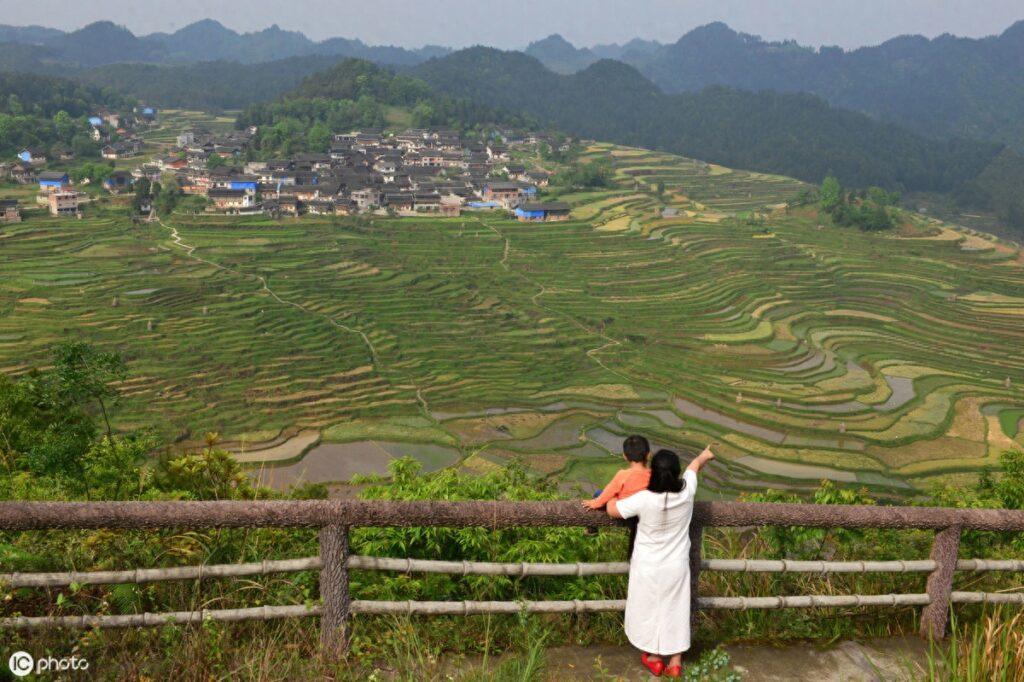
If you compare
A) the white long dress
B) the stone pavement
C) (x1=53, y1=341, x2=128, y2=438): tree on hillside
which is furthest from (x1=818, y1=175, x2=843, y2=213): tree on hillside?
the white long dress

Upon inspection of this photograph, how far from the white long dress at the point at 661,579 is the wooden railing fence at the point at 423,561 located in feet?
0.41

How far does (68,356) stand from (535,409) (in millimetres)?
17703

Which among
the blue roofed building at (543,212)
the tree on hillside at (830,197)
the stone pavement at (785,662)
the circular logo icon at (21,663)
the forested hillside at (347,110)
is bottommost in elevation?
the blue roofed building at (543,212)

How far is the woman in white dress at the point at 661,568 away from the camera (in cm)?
274

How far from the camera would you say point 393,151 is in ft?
220

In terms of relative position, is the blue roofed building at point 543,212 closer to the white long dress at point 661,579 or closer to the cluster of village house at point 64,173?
the cluster of village house at point 64,173

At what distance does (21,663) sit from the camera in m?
2.48

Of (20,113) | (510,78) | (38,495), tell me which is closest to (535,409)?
(38,495)

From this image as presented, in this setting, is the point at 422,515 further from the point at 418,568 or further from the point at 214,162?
the point at 214,162

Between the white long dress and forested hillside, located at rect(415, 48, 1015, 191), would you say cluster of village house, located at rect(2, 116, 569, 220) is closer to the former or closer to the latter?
forested hillside, located at rect(415, 48, 1015, 191)

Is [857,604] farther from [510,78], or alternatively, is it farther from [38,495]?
[510,78]

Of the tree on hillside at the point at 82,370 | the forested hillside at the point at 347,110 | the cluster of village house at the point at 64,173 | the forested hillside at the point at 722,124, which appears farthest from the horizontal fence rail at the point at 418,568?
the forested hillside at the point at 722,124

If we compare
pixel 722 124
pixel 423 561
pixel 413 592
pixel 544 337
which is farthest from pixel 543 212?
pixel 722 124

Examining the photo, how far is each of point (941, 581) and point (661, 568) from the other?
48.4 inches
